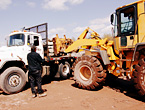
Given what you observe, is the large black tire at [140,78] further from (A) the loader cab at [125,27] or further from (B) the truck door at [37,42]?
(B) the truck door at [37,42]

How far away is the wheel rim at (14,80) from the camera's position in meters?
5.91

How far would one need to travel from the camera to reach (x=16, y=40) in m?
7.00

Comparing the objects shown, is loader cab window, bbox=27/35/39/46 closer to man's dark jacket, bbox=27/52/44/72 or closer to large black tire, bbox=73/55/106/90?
man's dark jacket, bbox=27/52/44/72

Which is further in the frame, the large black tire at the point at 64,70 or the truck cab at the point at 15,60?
the large black tire at the point at 64,70

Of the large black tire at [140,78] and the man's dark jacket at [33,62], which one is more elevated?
the man's dark jacket at [33,62]

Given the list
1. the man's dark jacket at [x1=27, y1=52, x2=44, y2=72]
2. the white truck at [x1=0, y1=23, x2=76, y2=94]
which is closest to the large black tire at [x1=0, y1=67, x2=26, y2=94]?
the white truck at [x1=0, y1=23, x2=76, y2=94]

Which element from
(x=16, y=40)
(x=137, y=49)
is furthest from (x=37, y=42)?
(x=137, y=49)

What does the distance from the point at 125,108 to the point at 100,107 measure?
2.35 ft

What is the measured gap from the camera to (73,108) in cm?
416

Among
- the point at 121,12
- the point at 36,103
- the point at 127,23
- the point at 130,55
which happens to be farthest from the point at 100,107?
the point at 121,12

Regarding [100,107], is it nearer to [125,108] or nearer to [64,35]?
[125,108]

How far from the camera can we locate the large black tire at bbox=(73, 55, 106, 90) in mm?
5621

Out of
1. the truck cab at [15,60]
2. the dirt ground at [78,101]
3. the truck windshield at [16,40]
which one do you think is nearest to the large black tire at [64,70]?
the truck cab at [15,60]

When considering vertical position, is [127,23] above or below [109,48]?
above
